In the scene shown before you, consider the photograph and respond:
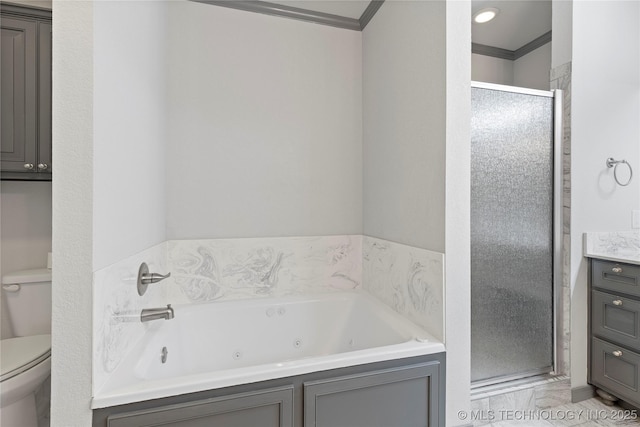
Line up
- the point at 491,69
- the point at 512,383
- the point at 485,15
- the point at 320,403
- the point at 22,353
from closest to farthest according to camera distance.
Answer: the point at 320,403, the point at 22,353, the point at 512,383, the point at 485,15, the point at 491,69

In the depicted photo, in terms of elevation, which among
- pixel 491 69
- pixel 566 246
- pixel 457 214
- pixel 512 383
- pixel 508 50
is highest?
pixel 508 50

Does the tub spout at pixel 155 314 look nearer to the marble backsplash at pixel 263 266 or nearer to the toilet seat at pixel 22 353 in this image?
the toilet seat at pixel 22 353

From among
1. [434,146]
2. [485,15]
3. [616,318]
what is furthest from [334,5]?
[616,318]

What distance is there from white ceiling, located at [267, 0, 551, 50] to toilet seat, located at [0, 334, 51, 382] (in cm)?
236

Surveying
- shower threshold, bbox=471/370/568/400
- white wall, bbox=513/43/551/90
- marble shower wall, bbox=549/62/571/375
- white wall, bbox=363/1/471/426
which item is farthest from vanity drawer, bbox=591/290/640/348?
white wall, bbox=513/43/551/90

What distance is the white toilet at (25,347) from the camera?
123 centimetres

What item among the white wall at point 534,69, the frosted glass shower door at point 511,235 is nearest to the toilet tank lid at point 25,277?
the frosted glass shower door at point 511,235

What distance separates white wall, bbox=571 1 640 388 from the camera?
2.07 metres

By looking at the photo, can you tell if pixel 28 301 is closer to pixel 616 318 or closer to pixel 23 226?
pixel 23 226

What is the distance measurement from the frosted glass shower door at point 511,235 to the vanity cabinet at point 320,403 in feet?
2.13

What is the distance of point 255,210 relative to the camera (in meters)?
2.16

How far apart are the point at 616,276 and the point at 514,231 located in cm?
69

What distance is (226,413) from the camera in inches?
45.6

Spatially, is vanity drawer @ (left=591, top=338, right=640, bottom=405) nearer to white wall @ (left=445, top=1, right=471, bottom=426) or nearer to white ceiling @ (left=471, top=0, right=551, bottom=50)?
white wall @ (left=445, top=1, right=471, bottom=426)
